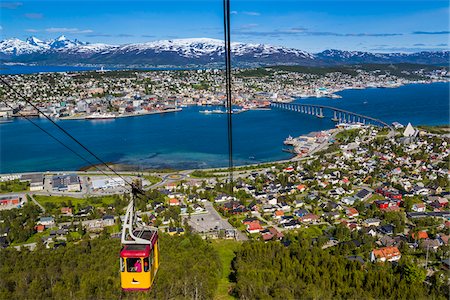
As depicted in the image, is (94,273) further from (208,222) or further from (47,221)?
(47,221)

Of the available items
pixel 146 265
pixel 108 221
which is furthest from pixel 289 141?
pixel 146 265

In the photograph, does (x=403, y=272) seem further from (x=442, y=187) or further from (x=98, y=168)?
(x=98, y=168)

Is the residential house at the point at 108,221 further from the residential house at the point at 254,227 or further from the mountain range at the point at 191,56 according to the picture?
the mountain range at the point at 191,56

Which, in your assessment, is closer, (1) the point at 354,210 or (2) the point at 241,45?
(1) the point at 354,210

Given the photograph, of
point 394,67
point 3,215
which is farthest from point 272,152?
point 394,67

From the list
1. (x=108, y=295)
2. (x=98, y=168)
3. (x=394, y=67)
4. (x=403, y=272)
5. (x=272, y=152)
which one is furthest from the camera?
(x=394, y=67)

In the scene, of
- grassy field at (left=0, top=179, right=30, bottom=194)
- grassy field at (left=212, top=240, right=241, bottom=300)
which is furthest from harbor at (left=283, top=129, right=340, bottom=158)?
grassy field at (left=0, top=179, right=30, bottom=194)

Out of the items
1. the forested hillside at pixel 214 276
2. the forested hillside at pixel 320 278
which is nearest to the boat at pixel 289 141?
the forested hillside at pixel 214 276
